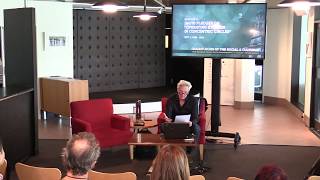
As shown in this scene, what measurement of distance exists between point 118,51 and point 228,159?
874 centimetres

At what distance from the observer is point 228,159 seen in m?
7.18

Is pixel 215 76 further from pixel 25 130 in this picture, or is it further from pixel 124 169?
pixel 25 130

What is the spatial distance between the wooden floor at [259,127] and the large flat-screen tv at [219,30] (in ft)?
5.69

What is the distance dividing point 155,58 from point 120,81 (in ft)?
5.27

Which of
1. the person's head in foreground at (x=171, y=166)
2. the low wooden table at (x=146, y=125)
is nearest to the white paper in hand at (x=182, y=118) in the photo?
the low wooden table at (x=146, y=125)

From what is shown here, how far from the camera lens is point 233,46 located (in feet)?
25.6

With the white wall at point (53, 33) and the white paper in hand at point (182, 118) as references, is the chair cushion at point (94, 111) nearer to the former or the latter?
the white paper in hand at point (182, 118)

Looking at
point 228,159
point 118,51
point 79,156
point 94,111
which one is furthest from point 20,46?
point 118,51

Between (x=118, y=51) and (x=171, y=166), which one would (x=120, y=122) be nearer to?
(x=171, y=166)

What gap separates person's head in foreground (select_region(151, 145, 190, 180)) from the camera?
271cm

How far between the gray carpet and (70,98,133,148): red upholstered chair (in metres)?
→ 0.35

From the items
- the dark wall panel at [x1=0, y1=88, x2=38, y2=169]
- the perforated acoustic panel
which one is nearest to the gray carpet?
the dark wall panel at [x1=0, y1=88, x2=38, y2=169]

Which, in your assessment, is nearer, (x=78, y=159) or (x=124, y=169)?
(x=78, y=159)

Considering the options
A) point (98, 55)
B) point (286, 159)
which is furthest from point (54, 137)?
point (98, 55)
